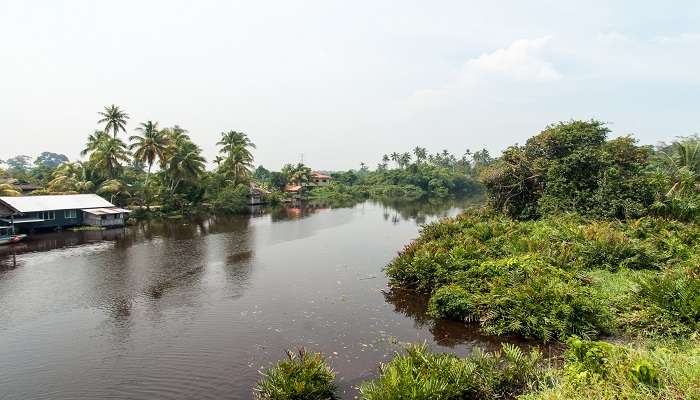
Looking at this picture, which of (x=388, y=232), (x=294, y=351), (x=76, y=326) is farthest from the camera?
(x=388, y=232)

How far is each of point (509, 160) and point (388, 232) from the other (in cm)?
1271

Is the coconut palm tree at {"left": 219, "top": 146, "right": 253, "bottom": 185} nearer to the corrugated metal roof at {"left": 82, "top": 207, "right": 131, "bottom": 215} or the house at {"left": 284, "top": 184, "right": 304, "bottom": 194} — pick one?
the house at {"left": 284, "top": 184, "right": 304, "bottom": 194}

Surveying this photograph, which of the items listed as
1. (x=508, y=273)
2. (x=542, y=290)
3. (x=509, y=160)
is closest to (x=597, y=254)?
(x=508, y=273)

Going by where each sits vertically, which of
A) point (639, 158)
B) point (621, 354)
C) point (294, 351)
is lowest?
point (294, 351)

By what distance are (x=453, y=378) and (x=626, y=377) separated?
3219mm

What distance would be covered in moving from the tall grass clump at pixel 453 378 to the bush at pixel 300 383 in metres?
1.04

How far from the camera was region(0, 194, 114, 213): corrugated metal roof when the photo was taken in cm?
3366

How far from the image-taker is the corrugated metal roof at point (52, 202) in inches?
1325

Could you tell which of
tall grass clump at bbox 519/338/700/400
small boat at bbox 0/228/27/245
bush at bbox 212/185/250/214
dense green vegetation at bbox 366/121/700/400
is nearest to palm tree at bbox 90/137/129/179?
bush at bbox 212/185/250/214

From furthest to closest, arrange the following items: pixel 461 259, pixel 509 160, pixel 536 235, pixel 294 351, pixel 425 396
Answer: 1. pixel 509 160
2. pixel 536 235
3. pixel 461 259
4. pixel 294 351
5. pixel 425 396

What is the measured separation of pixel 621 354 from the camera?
795 centimetres

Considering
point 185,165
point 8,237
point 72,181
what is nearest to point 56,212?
point 8,237

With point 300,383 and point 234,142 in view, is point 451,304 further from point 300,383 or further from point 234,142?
point 234,142

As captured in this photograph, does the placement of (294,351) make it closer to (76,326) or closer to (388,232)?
(76,326)
